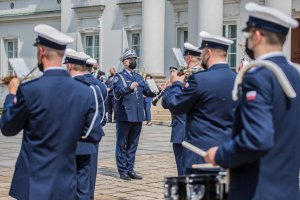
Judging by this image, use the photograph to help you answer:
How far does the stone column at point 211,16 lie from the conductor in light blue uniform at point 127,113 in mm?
11384

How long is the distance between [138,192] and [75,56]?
8.66ft

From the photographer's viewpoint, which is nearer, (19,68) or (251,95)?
(251,95)

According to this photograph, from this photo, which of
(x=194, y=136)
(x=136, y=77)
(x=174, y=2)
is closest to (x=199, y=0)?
(x=174, y=2)

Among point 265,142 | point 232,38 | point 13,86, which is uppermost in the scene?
point 232,38

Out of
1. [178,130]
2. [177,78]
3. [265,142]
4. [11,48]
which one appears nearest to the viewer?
[265,142]

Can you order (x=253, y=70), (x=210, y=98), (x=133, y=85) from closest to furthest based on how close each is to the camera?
(x=253, y=70), (x=210, y=98), (x=133, y=85)

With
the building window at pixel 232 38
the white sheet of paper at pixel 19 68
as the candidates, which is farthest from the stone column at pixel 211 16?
the white sheet of paper at pixel 19 68

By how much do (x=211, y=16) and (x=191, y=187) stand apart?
59.8ft

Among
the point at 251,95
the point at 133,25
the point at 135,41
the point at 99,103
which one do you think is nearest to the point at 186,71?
→ the point at 99,103

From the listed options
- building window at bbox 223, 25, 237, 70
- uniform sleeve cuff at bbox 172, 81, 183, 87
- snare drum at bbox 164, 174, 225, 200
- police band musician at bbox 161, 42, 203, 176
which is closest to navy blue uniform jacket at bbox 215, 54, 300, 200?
snare drum at bbox 164, 174, 225, 200

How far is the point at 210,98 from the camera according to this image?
548cm

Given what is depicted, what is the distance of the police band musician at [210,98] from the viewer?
5480mm

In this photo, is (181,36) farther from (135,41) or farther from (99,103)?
(99,103)

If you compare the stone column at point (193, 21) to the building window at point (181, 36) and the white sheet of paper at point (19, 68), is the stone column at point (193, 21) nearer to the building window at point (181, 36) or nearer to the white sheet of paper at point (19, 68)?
the building window at point (181, 36)
